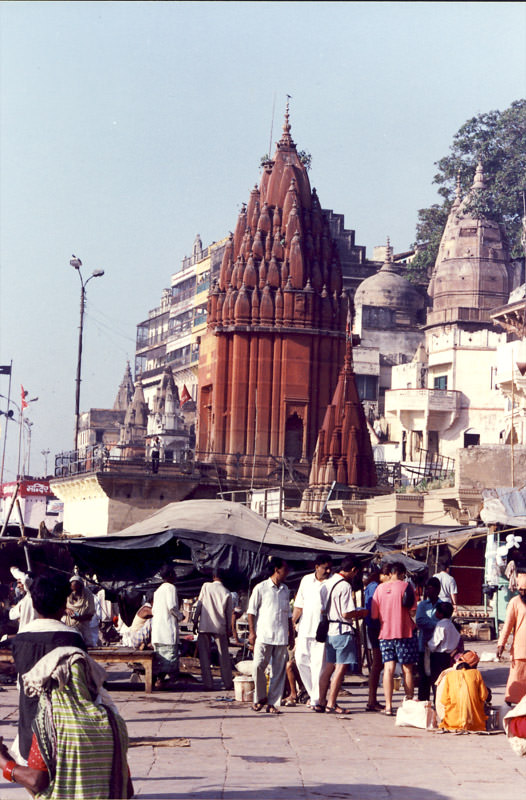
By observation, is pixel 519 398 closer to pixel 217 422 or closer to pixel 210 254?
pixel 217 422

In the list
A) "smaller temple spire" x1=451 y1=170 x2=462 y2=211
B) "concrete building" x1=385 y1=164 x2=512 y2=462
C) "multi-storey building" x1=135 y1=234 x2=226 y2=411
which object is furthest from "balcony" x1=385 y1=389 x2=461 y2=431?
"multi-storey building" x1=135 y1=234 x2=226 y2=411

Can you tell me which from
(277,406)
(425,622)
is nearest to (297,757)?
(425,622)

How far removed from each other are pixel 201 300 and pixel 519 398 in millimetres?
47518

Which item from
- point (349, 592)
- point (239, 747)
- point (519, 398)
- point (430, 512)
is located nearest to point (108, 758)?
point (239, 747)

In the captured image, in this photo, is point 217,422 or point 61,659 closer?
point 61,659

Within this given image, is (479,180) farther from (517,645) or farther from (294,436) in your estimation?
(517,645)

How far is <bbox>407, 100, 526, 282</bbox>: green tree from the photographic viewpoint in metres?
70.0

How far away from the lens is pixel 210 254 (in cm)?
9019

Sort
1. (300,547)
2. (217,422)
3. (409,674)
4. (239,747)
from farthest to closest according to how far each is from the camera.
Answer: (217,422), (300,547), (409,674), (239,747)

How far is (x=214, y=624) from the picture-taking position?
14484 mm

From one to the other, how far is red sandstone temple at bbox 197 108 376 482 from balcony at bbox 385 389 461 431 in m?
8.97

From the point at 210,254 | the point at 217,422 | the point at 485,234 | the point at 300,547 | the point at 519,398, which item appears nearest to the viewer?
the point at 300,547

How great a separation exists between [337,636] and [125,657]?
2.59 meters

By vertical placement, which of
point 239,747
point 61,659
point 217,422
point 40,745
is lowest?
point 239,747
